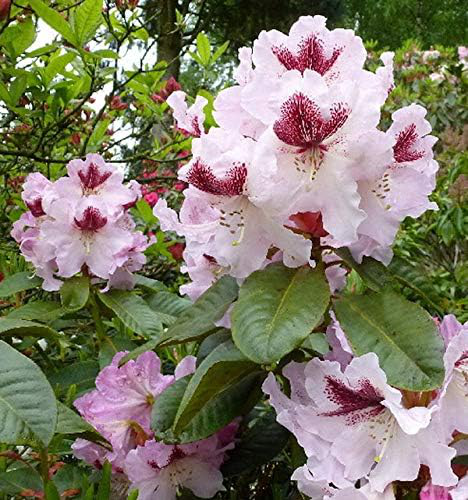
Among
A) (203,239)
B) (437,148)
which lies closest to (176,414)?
(203,239)

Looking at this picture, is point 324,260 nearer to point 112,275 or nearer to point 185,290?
point 185,290

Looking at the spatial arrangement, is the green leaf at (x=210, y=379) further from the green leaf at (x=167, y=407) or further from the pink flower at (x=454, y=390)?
the pink flower at (x=454, y=390)

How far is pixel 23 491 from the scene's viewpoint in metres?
1.08

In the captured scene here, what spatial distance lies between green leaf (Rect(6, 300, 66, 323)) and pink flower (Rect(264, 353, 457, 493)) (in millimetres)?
750

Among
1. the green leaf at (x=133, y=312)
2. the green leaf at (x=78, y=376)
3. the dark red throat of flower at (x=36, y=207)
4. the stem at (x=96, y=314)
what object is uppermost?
the dark red throat of flower at (x=36, y=207)

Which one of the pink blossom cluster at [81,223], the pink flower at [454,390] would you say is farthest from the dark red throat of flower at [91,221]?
the pink flower at [454,390]

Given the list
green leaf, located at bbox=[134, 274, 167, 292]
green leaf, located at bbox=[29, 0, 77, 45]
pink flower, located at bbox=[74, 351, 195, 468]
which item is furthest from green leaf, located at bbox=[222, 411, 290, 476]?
green leaf, located at bbox=[29, 0, 77, 45]

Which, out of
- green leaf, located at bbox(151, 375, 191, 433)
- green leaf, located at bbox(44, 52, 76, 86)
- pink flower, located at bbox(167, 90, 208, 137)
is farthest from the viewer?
green leaf, located at bbox(44, 52, 76, 86)

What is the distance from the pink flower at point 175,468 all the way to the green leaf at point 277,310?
0.93 ft

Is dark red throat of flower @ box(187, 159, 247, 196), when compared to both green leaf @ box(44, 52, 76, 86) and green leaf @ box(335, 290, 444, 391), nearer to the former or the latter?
green leaf @ box(335, 290, 444, 391)

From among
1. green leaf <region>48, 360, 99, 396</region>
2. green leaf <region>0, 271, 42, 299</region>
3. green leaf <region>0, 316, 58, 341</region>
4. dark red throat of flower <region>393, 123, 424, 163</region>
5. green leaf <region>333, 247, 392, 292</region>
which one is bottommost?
A: green leaf <region>48, 360, 99, 396</region>

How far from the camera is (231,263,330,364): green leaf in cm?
91

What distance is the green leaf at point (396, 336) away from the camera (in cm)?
87

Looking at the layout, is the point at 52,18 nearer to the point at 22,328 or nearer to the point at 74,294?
the point at 74,294
